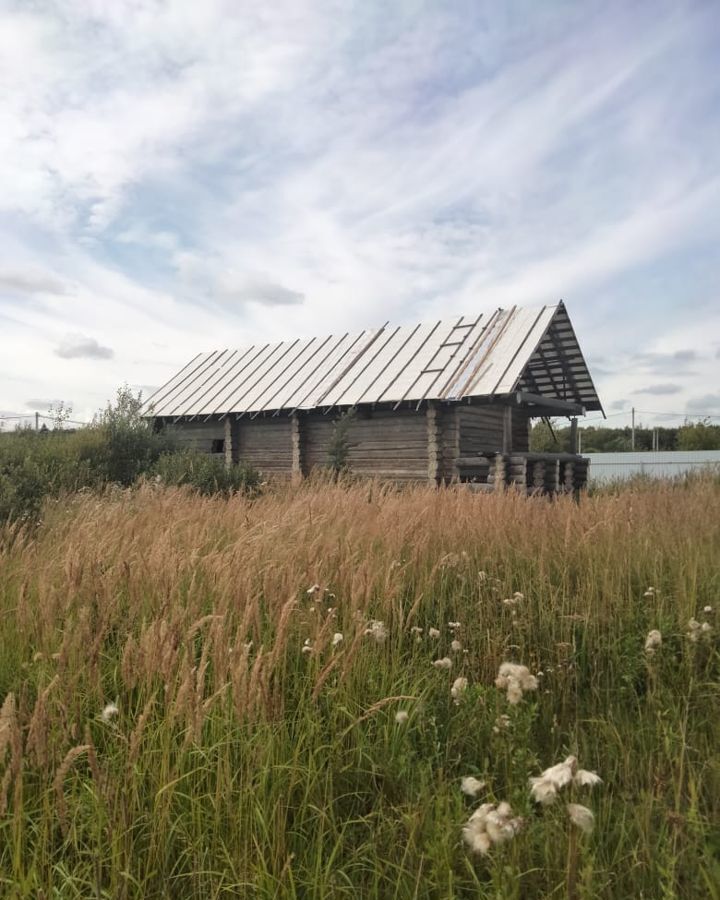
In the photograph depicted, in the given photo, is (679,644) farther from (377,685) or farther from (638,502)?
(638,502)

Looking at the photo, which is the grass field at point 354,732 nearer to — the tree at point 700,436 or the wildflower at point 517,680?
the wildflower at point 517,680

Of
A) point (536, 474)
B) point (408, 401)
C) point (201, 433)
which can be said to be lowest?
point (536, 474)

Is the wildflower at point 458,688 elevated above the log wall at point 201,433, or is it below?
below

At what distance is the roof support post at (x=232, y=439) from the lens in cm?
1947

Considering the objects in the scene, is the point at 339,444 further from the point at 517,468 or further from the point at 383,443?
the point at 517,468

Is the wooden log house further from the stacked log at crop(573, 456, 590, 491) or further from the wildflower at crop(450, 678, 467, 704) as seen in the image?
the wildflower at crop(450, 678, 467, 704)

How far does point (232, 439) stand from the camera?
64.0 feet

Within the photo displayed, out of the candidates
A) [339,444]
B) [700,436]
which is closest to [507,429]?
[339,444]

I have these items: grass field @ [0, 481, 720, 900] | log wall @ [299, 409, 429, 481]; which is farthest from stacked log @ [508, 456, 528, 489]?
grass field @ [0, 481, 720, 900]

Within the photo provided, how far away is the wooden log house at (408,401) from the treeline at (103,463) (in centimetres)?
275

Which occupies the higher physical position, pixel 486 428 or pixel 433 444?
pixel 486 428

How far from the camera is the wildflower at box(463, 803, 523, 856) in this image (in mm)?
1509

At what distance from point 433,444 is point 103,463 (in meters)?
7.48

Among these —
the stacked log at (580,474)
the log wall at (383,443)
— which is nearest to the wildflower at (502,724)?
the log wall at (383,443)
